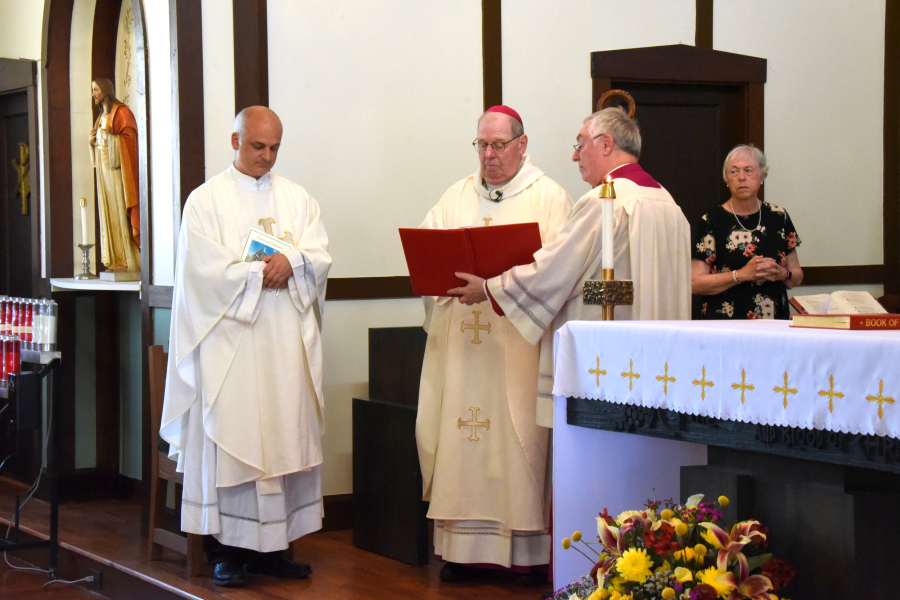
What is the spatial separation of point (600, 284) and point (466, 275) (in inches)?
34.9

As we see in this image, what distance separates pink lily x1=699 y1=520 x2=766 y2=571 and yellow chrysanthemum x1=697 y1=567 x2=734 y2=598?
0.03 metres

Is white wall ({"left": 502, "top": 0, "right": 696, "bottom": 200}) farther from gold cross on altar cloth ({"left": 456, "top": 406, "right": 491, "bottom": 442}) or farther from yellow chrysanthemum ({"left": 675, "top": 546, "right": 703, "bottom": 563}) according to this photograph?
yellow chrysanthemum ({"left": 675, "top": 546, "right": 703, "bottom": 563})

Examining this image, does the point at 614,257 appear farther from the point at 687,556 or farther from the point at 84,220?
the point at 84,220

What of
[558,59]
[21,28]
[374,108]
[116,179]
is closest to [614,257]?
[374,108]

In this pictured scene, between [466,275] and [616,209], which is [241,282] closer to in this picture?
[466,275]

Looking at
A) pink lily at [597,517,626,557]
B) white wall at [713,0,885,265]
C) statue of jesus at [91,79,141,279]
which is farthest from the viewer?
white wall at [713,0,885,265]

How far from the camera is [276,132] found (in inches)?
157

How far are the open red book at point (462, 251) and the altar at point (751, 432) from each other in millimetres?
729

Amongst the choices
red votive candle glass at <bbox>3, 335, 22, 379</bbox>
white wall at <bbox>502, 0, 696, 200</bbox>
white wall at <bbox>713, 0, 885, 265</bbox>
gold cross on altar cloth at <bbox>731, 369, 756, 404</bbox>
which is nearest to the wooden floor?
red votive candle glass at <bbox>3, 335, 22, 379</bbox>

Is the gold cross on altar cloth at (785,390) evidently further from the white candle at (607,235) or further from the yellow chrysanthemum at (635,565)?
the white candle at (607,235)

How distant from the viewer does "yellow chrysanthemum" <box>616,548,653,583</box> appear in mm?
2326

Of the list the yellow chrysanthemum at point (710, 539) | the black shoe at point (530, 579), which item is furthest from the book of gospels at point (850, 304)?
the black shoe at point (530, 579)

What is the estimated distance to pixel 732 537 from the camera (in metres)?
2.38

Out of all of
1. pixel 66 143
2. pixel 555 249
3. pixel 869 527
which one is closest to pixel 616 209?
pixel 555 249
